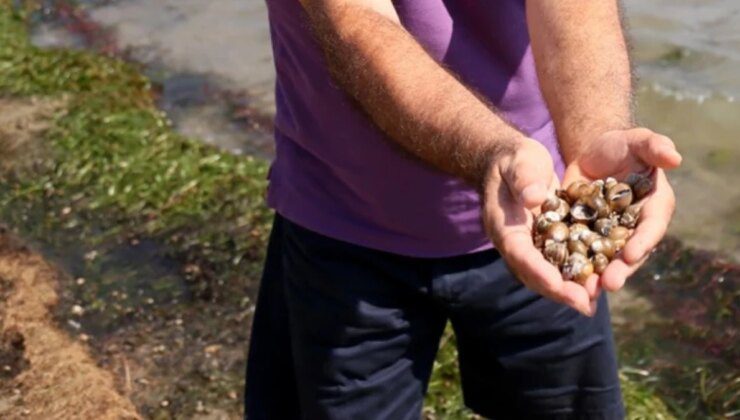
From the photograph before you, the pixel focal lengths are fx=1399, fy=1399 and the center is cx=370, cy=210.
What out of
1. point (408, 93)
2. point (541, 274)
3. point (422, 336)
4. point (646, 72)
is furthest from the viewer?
point (646, 72)

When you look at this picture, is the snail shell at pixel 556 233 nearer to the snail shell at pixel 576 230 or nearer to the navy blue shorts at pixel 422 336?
the snail shell at pixel 576 230

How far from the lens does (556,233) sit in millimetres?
1882

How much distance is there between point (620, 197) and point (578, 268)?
0.12 metres

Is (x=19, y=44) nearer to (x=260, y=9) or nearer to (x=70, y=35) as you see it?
(x=70, y=35)

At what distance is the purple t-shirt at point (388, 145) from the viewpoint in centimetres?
236

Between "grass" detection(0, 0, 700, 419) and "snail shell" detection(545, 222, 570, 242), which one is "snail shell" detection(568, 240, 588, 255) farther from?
"grass" detection(0, 0, 700, 419)

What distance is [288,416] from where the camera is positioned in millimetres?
2863

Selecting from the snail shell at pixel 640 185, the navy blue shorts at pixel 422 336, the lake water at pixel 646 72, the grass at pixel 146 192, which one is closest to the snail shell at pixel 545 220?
the snail shell at pixel 640 185

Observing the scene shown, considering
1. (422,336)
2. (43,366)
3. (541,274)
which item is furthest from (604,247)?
(43,366)

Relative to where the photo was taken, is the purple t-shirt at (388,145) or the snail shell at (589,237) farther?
the purple t-shirt at (388,145)

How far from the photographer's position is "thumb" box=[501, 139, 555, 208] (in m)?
1.79

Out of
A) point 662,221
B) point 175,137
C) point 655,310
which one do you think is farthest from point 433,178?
point 175,137

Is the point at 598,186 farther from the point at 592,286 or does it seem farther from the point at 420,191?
the point at 420,191

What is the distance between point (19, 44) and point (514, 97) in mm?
4481
